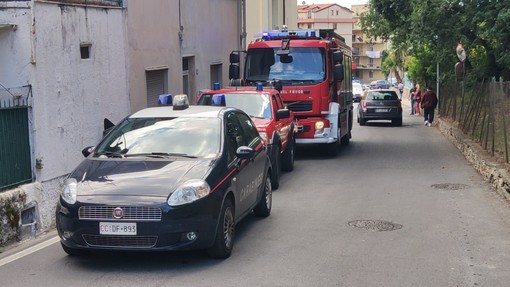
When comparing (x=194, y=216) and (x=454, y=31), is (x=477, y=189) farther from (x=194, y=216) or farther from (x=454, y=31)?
(x=454, y=31)

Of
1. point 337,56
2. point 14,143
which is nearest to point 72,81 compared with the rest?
point 14,143

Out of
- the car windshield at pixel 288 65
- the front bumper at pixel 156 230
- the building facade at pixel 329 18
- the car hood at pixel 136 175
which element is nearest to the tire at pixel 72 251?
the front bumper at pixel 156 230

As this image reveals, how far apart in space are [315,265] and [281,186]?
17.7 ft

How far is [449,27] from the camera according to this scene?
23.2 meters

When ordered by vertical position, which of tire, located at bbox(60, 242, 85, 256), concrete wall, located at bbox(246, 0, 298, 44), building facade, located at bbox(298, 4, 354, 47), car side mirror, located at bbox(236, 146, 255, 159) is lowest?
tire, located at bbox(60, 242, 85, 256)

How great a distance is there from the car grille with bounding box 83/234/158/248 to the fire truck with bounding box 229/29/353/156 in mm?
9311

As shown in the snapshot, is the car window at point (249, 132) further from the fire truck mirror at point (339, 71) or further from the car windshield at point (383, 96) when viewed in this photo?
the car windshield at point (383, 96)

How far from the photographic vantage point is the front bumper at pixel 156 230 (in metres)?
6.43

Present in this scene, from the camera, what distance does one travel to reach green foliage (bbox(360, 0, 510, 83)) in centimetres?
2055

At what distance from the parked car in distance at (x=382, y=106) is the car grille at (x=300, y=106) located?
1294cm

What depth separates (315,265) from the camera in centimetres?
689

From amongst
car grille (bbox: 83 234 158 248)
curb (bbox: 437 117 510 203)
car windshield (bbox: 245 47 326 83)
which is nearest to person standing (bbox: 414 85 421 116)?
curb (bbox: 437 117 510 203)

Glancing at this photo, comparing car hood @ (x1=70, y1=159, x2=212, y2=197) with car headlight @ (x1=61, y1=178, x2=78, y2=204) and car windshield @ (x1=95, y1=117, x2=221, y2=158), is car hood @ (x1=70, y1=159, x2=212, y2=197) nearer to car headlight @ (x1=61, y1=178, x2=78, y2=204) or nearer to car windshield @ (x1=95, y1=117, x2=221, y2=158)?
car headlight @ (x1=61, y1=178, x2=78, y2=204)

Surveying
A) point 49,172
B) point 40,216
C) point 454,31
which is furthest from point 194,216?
point 454,31
